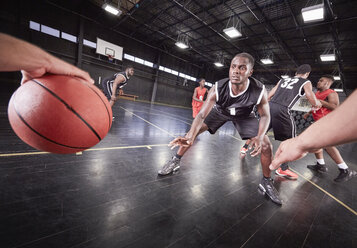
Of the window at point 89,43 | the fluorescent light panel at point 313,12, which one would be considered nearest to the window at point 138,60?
the window at point 89,43

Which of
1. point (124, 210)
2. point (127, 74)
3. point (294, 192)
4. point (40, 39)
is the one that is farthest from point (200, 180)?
point (40, 39)

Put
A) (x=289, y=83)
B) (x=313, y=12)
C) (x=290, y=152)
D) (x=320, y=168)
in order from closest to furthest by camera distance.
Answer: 1. (x=290, y=152)
2. (x=289, y=83)
3. (x=320, y=168)
4. (x=313, y=12)

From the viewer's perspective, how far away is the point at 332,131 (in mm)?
659

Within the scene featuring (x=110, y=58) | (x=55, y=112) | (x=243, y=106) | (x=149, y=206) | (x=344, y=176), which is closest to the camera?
(x=55, y=112)

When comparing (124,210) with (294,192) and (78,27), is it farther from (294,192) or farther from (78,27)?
(78,27)

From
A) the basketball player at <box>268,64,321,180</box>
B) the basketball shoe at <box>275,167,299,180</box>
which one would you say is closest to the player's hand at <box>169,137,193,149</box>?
the basketball player at <box>268,64,321,180</box>

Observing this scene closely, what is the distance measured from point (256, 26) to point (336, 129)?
40.4 ft

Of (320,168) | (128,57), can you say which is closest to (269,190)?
(320,168)

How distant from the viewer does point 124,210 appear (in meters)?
1.52

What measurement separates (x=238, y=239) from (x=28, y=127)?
1.87 meters

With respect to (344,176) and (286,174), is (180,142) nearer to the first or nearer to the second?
(286,174)

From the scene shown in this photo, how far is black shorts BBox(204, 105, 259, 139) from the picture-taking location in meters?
2.32

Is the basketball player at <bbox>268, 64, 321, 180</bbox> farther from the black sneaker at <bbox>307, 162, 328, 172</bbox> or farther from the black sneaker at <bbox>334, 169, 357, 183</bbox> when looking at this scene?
the black sneaker at <bbox>307, 162, 328, 172</bbox>

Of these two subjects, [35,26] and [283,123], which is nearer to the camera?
[283,123]
